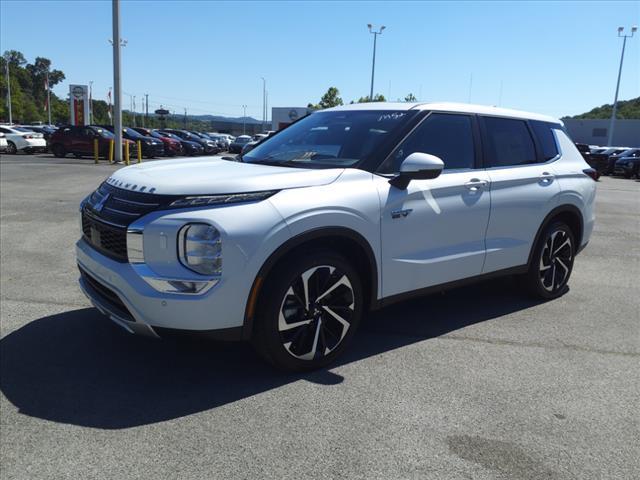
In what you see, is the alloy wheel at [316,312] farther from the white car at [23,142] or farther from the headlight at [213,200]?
the white car at [23,142]

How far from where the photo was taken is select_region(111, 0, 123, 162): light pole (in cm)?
2195

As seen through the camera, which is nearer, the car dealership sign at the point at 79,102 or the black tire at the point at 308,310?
the black tire at the point at 308,310

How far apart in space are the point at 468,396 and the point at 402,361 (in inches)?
23.5

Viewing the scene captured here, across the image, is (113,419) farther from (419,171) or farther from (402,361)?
(419,171)

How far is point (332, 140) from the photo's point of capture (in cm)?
434

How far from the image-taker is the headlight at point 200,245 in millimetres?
3094

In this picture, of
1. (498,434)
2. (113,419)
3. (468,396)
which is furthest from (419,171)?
(113,419)

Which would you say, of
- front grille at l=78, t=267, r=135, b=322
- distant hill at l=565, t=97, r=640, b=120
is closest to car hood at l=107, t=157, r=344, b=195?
front grille at l=78, t=267, r=135, b=322

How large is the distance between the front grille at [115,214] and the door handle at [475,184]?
7.64 ft

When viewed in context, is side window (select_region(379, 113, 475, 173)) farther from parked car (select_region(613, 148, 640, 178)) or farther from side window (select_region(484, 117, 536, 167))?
parked car (select_region(613, 148, 640, 178))

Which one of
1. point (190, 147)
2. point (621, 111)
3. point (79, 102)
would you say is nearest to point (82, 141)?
point (190, 147)

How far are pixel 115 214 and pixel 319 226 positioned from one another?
124 cm

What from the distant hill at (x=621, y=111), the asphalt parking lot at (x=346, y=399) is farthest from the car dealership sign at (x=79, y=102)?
the distant hill at (x=621, y=111)

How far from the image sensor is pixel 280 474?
260 centimetres
